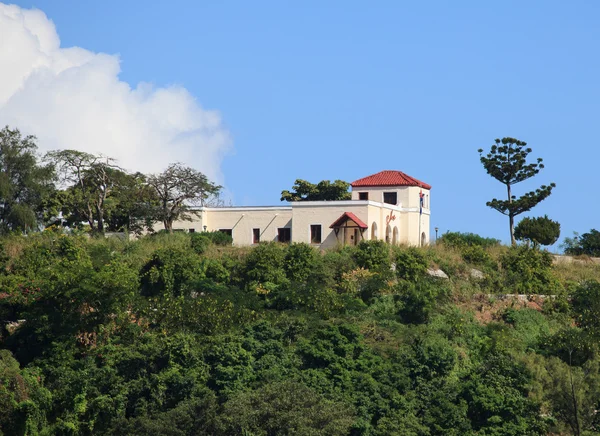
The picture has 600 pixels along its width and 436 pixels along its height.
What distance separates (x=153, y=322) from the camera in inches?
1522

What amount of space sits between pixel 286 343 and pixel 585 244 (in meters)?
29.4

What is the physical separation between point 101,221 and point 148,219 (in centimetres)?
244

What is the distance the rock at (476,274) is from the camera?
45981 millimetres

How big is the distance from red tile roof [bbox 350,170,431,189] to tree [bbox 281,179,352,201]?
12.1m

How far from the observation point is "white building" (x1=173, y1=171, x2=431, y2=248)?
53719 mm

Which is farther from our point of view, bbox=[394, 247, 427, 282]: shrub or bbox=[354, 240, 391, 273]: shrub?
bbox=[354, 240, 391, 273]: shrub

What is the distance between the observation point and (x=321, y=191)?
242ft

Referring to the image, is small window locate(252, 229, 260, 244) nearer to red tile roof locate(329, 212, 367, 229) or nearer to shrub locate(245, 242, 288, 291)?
red tile roof locate(329, 212, 367, 229)

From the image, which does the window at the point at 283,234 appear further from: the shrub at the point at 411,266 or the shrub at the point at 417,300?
the shrub at the point at 417,300

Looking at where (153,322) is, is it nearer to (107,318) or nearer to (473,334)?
(107,318)

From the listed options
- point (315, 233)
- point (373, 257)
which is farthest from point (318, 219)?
point (373, 257)

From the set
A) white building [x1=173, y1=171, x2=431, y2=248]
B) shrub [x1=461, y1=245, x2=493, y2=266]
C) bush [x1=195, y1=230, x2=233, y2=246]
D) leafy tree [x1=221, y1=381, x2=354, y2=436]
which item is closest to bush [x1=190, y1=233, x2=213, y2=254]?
bush [x1=195, y1=230, x2=233, y2=246]

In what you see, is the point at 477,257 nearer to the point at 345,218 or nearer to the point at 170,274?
the point at 345,218

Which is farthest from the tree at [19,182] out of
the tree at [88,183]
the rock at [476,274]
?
the rock at [476,274]
